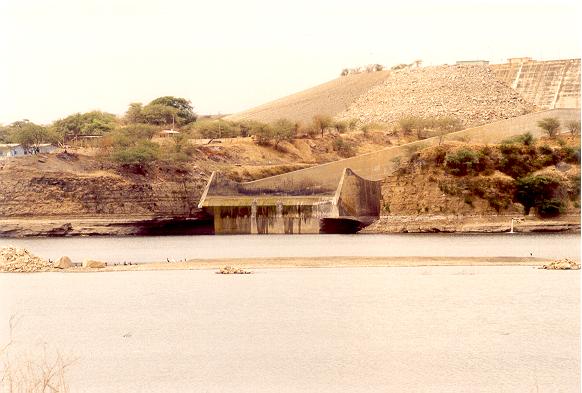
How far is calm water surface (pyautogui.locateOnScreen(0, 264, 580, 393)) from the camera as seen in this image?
82.3 ft

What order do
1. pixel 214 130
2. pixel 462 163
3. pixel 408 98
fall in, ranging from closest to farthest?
pixel 462 163 < pixel 214 130 < pixel 408 98

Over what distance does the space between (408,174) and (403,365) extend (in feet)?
Answer: 194

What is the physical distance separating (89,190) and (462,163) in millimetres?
29149

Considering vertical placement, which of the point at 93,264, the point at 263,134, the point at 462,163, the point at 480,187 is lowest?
the point at 93,264

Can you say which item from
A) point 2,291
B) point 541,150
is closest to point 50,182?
point 541,150

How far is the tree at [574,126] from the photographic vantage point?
9434cm

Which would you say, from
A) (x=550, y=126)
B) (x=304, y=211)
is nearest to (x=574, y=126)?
(x=550, y=126)

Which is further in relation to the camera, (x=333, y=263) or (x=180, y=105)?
(x=180, y=105)

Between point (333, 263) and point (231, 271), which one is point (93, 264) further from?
point (333, 263)

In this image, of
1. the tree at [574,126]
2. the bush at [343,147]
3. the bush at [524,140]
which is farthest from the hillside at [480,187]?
the bush at [343,147]

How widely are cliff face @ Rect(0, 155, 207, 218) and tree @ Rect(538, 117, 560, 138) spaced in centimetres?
2741

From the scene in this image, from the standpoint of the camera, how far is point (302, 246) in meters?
64.9

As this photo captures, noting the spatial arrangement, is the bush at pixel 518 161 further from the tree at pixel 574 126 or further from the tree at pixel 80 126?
the tree at pixel 80 126

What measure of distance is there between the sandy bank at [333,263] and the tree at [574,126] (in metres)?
44.2
